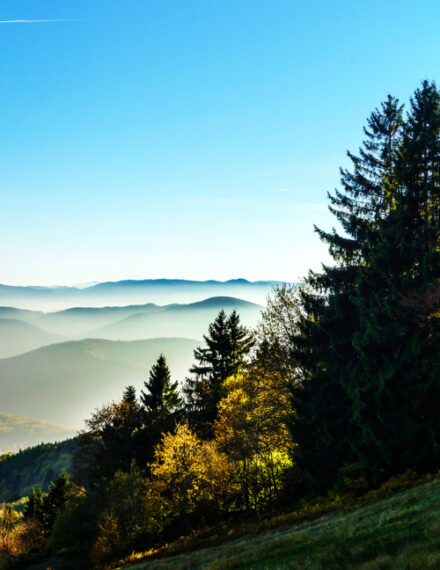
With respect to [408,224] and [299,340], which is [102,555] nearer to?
[299,340]

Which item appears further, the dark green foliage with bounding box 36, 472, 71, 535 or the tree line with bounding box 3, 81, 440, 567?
the dark green foliage with bounding box 36, 472, 71, 535

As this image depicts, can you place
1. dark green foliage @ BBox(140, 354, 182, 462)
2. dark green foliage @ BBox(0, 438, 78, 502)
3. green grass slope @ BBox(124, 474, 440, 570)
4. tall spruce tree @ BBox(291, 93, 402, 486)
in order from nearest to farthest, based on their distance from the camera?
green grass slope @ BBox(124, 474, 440, 570), tall spruce tree @ BBox(291, 93, 402, 486), dark green foliage @ BBox(140, 354, 182, 462), dark green foliage @ BBox(0, 438, 78, 502)

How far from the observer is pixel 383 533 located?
8.76 m

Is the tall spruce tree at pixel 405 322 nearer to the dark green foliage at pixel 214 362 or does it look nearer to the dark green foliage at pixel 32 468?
the dark green foliage at pixel 214 362

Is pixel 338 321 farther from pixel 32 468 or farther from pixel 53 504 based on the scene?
pixel 32 468

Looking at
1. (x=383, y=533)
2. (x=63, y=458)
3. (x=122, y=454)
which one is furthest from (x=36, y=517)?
(x=63, y=458)

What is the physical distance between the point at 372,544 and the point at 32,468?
18465cm

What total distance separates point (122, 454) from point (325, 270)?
113 feet

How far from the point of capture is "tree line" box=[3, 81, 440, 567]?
17047 mm

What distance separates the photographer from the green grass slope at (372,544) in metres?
6.74

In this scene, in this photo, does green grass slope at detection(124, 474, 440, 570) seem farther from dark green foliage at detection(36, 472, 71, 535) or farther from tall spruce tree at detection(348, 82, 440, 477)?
dark green foliage at detection(36, 472, 71, 535)

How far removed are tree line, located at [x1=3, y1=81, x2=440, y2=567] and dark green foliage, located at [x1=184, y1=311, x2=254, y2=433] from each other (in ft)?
21.9

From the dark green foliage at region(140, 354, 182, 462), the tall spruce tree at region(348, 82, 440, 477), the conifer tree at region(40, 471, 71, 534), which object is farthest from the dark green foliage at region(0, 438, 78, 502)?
the tall spruce tree at region(348, 82, 440, 477)

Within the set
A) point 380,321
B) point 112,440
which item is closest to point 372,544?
point 380,321
